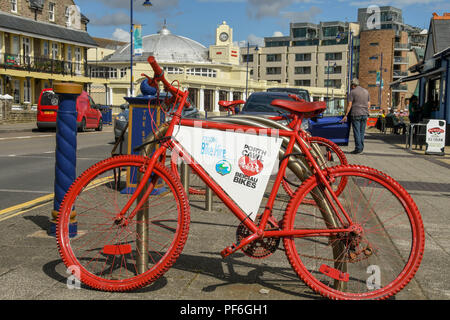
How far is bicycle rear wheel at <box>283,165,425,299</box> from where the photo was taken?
11.3ft

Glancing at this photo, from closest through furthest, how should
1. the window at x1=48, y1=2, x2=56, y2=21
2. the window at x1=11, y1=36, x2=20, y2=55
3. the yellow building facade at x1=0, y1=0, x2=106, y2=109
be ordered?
the yellow building facade at x1=0, y1=0, x2=106, y2=109 < the window at x1=11, y1=36, x2=20, y2=55 < the window at x1=48, y1=2, x2=56, y2=21

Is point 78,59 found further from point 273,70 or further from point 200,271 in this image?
point 273,70

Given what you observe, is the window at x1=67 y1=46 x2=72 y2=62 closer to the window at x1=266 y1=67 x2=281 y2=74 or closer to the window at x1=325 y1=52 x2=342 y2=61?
the window at x1=325 y1=52 x2=342 y2=61

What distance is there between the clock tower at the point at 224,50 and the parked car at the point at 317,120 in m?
93.9

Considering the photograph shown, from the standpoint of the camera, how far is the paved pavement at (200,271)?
11.8 ft

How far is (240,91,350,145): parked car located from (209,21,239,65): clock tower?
93929 millimetres

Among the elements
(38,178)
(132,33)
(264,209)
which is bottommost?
(38,178)

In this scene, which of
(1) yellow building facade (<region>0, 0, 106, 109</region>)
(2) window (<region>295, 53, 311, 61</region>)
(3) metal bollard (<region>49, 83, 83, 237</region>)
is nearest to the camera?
(3) metal bollard (<region>49, 83, 83, 237</region>)

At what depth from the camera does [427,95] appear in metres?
26.8

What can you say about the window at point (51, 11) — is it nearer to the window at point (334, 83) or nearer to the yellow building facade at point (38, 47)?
the yellow building facade at point (38, 47)

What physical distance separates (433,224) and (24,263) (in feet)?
14.1

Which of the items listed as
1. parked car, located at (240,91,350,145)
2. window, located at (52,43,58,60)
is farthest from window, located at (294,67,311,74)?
parked car, located at (240,91,350,145)
